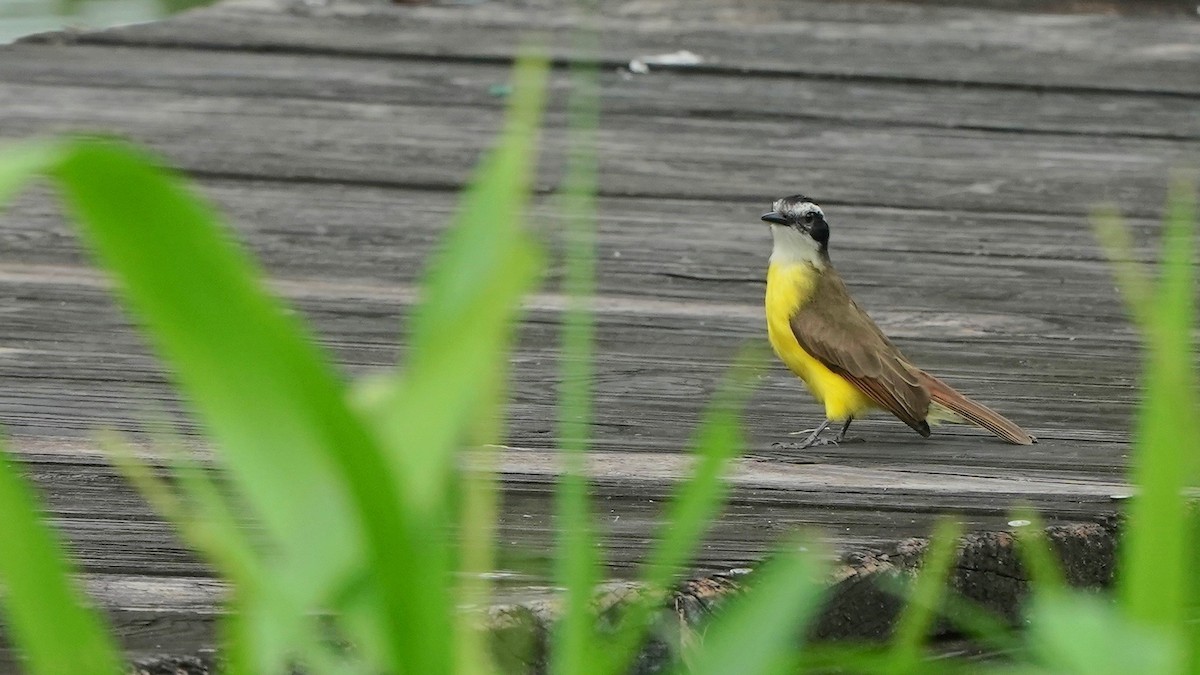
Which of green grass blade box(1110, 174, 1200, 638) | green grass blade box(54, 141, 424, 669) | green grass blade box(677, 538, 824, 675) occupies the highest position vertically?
green grass blade box(54, 141, 424, 669)

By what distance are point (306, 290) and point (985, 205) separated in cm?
195

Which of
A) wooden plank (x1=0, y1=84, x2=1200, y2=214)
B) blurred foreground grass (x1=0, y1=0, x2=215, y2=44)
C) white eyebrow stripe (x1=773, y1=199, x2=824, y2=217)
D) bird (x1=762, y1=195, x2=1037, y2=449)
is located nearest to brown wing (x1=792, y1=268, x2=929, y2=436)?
bird (x1=762, y1=195, x2=1037, y2=449)

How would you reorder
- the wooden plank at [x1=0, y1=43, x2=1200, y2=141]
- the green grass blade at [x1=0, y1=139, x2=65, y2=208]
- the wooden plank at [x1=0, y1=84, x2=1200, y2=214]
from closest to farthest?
the green grass blade at [x1=0, y1=139, x2=65, y2=208] < the wooden plank at [x1=0, y1=84, x2=1200, y2=214] < the wooden plank at [x1=0, y1=43, x2=1200, y2=141]

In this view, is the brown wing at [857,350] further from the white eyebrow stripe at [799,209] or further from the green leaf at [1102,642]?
the green leaf at [1102,642]

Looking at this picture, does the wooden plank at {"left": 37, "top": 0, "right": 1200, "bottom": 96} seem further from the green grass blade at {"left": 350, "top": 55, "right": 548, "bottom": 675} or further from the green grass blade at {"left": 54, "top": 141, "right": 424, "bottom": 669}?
the green grass blade at {"left": 54, "top": 141, "right": 424, "bottom": 669}

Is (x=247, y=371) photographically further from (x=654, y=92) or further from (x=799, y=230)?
(x=654, y=92)

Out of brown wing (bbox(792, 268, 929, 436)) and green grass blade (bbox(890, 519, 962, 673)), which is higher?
green grass blade (bbox(890, 519, 962, 673))

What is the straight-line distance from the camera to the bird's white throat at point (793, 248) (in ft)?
14.1

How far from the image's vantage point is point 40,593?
955mm

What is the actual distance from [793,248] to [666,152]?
139cm

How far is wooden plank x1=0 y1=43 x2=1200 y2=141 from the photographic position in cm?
609

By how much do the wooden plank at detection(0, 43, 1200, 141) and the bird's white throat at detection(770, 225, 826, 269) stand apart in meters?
1.59

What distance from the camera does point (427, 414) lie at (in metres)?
0.92

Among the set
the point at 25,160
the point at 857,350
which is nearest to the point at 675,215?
the point at 857,350
